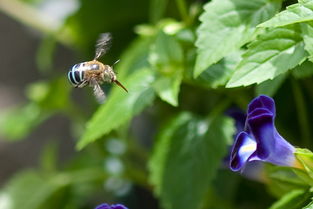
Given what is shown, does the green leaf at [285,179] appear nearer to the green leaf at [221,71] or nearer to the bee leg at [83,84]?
the green leaf at [221,71]

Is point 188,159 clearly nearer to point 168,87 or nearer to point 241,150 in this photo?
point 168,87

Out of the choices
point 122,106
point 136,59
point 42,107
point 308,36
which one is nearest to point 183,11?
point 136,59

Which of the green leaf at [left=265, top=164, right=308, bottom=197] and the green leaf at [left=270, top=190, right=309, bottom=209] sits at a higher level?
the green leaf at [left=270, top=190, right=309, bottom=209]

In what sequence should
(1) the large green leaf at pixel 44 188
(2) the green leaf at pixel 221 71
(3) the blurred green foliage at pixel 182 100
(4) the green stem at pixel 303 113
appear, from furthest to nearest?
1. (1) the large green leaf at pixel 44 188
2. (4) the green stem at pixel 303 113
3. (2) the green leaf at pixel 221 71
4. (3) the blurred green foliage at pixel 182 100

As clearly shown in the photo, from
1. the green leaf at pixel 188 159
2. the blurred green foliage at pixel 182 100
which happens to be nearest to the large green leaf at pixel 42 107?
the blurred green foliage at pixel 182 100

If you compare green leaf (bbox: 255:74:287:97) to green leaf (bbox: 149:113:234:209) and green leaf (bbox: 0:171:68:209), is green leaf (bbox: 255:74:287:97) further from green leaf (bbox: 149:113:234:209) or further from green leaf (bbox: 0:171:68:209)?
green leaf (bbox: 0:171:68:209)

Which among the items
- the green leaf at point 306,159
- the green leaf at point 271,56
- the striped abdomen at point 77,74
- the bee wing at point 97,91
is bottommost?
the green leaf at point 306,159

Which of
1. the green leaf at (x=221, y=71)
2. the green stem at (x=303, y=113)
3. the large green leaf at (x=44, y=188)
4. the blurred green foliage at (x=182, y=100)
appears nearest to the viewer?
the blurred green foliage at (x=182, y=100)

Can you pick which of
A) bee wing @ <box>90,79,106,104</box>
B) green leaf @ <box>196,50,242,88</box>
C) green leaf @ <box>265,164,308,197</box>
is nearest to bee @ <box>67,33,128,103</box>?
bee wing @ <box>90,79,106,104</box>
